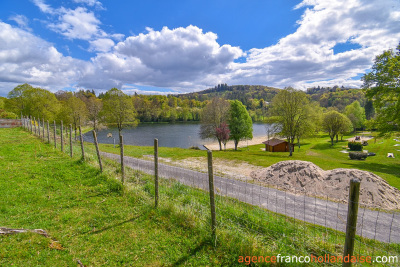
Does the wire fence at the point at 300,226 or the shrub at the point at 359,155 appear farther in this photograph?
the shrub at the point at 359,155

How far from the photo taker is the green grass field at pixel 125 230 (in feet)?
12.4

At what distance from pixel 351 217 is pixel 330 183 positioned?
457 inches

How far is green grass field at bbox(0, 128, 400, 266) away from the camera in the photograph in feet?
12.4

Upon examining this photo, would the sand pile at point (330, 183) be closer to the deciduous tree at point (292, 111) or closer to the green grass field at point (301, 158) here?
the green grass field at point (301, 158)

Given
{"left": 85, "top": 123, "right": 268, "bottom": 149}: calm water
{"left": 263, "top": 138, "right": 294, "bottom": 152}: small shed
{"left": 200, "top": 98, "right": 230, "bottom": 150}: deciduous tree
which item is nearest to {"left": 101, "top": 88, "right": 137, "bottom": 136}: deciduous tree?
{"left": 85, "top": 123, "right": 268, "bottom": 149}: calm water

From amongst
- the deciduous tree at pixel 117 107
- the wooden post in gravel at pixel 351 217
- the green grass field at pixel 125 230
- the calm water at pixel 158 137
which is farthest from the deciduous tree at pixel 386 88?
the deciduous tree at pixel 117 107

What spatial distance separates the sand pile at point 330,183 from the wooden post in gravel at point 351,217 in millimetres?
8444

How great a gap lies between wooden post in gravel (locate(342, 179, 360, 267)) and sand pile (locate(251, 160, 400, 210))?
8444mm

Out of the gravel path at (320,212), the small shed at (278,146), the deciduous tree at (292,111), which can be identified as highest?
the deciduous tree at (292,111)

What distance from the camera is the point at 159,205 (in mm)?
5648

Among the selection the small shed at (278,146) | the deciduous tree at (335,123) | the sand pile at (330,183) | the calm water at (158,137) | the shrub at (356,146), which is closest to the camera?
the sand pile at (330,183)

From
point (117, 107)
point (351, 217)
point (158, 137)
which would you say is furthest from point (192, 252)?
point (158, 137)

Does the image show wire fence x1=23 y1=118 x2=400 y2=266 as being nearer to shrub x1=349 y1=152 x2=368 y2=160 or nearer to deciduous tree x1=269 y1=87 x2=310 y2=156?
deciduous tree x1=269 y1=87 x2=310 y2=156

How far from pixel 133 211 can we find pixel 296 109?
28.7m
